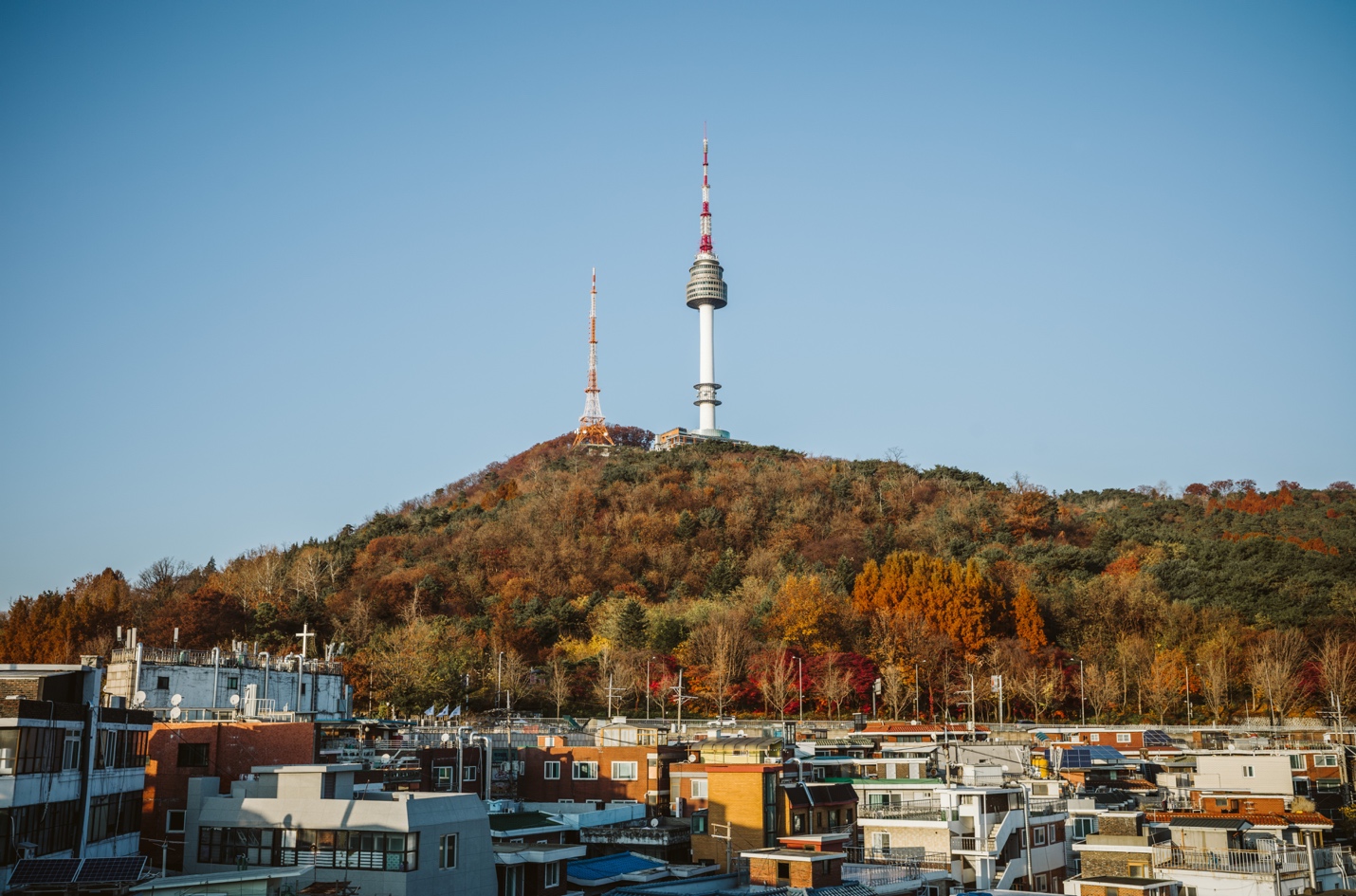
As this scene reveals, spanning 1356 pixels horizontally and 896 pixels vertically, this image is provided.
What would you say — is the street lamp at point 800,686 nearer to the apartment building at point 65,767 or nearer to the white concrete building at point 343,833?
the apartment building at point 65,767

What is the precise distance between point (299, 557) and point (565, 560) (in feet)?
59.4

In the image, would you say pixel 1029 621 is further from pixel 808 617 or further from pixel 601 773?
pixel 601 773

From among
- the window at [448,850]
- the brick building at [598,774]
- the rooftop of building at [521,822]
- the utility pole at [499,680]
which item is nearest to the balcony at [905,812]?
the brick building at [598,774]

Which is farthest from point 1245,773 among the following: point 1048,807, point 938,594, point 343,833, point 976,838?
point 938,594

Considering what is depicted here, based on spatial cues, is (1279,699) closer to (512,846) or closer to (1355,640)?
(1355,640)

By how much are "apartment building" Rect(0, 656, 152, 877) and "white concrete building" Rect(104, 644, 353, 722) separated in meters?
6.93

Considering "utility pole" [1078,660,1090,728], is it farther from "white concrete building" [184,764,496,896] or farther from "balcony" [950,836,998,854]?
"white concrete building" [184,764,496,896]

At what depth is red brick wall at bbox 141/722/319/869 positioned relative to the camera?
87.2 feet

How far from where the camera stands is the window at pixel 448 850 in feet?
66.4

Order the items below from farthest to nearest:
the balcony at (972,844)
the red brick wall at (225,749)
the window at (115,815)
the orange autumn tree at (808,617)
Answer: the orange autumn tree at (808,617) → the balcony at (972,844) → the red brick wall at (225,749) → the window at (115,815)

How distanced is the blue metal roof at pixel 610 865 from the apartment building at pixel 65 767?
28.3 ft

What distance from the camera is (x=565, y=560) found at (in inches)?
3196

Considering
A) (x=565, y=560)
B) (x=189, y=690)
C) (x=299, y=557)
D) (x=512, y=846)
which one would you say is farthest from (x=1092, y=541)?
(x=512, y=846)

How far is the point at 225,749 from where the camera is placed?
27109 millimetres
